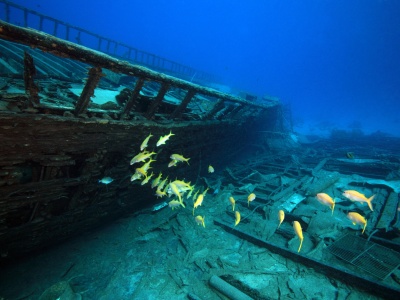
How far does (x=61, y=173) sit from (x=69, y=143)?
0.82m

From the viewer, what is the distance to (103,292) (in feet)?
14.3

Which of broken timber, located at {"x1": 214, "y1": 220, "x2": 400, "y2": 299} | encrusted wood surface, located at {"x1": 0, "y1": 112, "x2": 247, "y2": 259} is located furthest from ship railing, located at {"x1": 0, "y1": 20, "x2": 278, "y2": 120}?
broken timber, located at {"x1": 214, "y1": 220, "x2": 400, "y2": 299}

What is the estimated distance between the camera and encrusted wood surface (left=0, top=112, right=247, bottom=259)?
3.51 metres

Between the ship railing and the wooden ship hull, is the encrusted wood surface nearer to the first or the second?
the wooden ship hull

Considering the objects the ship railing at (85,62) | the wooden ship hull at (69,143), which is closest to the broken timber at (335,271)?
the wooden ship hull at (69,143)

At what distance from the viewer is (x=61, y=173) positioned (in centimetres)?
442

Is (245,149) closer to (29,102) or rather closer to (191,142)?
(191,142)

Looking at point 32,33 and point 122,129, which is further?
point 122,129

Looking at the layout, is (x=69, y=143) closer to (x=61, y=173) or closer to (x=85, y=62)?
(x=61, y=173)

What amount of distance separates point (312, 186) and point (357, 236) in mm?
3366

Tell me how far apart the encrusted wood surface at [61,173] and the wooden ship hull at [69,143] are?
16 mm

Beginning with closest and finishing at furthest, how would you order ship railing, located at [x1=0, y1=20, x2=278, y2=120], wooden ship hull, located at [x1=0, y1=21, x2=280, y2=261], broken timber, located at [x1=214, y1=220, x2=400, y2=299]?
ship railing, located at [x1=0, y1=20, x2=278, y2=120]
wooden ship hull, located at [x1=0, y1=21, x2=280, y2=261]
broken timber, located at [x1=214, y1=220, x2=400, y2=299]

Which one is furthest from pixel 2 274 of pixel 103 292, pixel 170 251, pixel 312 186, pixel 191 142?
pixel 312 186

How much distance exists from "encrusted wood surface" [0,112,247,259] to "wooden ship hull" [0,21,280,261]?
0.05 ft
